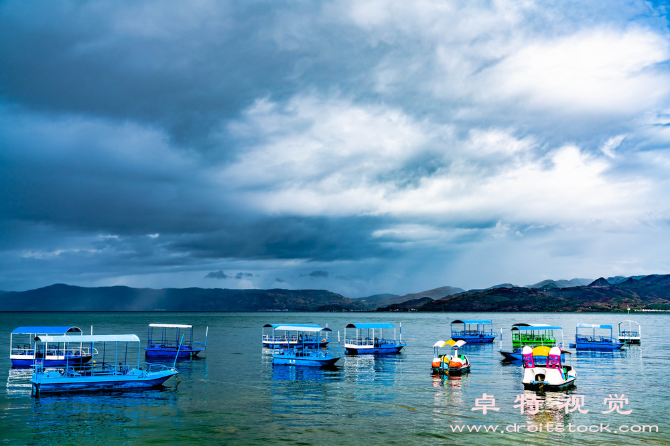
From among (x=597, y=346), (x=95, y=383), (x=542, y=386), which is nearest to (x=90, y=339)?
(x=95, y=383)

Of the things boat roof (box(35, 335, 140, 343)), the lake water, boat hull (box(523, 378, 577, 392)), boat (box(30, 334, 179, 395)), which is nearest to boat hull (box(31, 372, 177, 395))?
boat (box(30, 334, 179, 395))

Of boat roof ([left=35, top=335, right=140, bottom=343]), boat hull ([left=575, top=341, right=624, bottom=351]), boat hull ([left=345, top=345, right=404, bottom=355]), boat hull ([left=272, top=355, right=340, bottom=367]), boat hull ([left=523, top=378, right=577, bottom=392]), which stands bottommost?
boat hull ([left=575, top=341, right=624, bottom=351])

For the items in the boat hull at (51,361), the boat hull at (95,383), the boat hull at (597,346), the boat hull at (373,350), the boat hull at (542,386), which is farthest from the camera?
the boat hull at (597,346)

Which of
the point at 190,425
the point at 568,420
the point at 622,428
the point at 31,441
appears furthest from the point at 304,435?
the point at 622,428

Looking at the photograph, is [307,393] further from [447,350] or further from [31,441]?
[447,350]

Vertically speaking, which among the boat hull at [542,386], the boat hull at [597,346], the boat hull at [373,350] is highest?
the boat hull at [542,386]

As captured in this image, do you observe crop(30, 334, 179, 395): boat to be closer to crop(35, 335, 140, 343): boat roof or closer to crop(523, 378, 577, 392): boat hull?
crop(35, 335, 140, 343): boat roof

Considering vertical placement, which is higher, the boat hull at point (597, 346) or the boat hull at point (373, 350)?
the boat hull at point (373, 350)

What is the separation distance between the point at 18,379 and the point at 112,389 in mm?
20333

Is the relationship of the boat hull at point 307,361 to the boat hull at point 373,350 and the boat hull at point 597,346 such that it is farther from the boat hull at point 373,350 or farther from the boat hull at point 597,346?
the boat hull at point 597,346

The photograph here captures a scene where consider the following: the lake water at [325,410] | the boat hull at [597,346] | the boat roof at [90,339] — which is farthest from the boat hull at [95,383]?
the boat hull at [597,346]

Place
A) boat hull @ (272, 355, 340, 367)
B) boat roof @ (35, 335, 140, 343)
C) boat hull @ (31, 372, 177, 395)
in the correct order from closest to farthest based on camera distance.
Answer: boat hull @ (31, 372, 177, 395) → boat roof @ (35, 335, 140, 343) → boat hull @ (272, 355, 340, 367)

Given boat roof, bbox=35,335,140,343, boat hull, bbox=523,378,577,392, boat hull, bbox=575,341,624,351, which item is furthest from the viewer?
boat hull, bbox=575,341,624,351

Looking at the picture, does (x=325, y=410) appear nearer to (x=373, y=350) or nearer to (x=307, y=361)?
(x=307, y=361)
